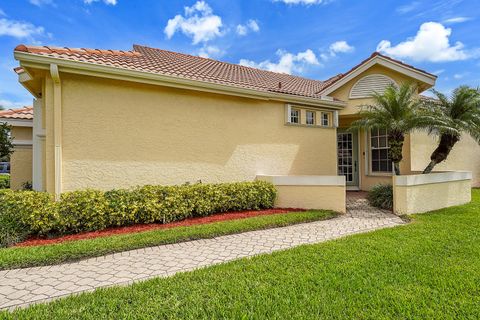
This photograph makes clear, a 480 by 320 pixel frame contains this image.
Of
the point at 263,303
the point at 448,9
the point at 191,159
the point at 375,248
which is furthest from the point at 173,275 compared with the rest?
the point at 448,9

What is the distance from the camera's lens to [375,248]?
220 inches

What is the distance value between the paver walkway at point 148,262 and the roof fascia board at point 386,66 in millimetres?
7708

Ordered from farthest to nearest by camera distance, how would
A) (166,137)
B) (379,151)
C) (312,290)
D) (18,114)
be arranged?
(379,151)
(18,114)
(166,137)
(312,290)

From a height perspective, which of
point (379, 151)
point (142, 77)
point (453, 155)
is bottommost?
point (453, 155)

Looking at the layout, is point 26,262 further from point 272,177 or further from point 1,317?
point 272,177

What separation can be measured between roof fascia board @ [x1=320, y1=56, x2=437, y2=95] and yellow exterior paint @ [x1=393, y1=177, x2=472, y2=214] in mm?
4742

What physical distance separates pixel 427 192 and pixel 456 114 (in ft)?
11.0

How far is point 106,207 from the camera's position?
716 cm

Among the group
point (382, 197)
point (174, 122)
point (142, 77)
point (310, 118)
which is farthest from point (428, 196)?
point (142, 77)

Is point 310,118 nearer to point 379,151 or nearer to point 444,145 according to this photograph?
point 379,151

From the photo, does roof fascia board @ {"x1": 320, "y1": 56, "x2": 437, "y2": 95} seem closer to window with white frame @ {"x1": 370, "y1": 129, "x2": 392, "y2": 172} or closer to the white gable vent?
the white gable vent

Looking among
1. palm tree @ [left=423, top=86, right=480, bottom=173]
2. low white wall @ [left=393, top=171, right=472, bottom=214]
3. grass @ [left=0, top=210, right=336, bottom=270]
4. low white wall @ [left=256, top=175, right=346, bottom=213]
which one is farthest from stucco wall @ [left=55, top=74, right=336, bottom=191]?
palm tree @ [left=423, top=86, right=480, bottom=173]

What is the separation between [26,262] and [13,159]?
9641 mm

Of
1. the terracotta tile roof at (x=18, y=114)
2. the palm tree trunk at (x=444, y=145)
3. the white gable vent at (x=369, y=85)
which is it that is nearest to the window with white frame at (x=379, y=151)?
the white gable vent at (x=369, y=85)
